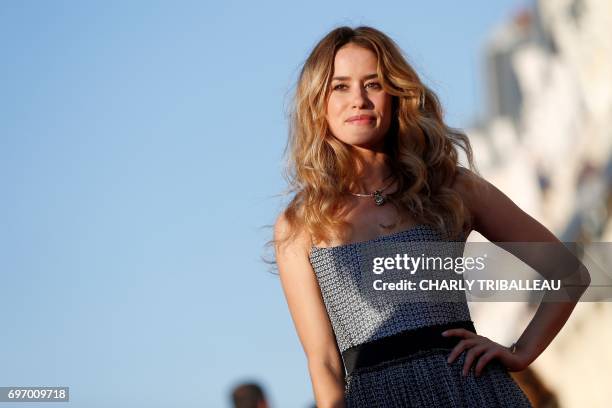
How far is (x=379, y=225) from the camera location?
13.8ft

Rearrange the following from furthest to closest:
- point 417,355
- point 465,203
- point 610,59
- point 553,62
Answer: point 553,62 → point 610,59 → point 465,203 → point 417,355

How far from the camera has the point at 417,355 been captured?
4008 mm

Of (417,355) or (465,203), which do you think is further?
(465,203)

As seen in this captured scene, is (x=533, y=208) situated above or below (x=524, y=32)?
below

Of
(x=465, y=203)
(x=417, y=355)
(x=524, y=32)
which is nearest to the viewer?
(x=417, y=355)

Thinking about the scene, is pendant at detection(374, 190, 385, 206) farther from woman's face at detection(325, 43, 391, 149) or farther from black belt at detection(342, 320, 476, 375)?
black belt at detection(342, 320, 476, 375)

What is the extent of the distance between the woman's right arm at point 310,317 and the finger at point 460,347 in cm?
33

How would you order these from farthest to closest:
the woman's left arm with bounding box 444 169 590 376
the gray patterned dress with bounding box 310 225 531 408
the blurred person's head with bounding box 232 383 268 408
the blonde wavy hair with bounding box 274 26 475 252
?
the blurred person's head with bounding box 232 383 268 408, the woman's left arm with bounding box 444 169 590 376, the blonde wavy hair with bounding box 274 26 475 252, the gray patterned dress with bounding box 310 225 531 408

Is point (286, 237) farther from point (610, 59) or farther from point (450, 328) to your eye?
point (610, 59)

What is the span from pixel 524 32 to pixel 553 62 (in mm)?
14786

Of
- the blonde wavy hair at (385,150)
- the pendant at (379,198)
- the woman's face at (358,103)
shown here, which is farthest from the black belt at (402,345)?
the woman's face at (358,103)

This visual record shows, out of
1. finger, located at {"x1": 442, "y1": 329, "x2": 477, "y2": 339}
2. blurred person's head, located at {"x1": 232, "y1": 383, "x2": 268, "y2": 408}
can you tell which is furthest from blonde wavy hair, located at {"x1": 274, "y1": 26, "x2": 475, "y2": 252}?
blurred person's head, located at {"x1": 232, "y1": 383, "x2": 268, "y2": 408}

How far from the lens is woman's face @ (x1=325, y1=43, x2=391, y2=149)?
4.29 meters

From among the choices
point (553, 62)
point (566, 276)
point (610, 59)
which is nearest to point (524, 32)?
point (553, 62)
